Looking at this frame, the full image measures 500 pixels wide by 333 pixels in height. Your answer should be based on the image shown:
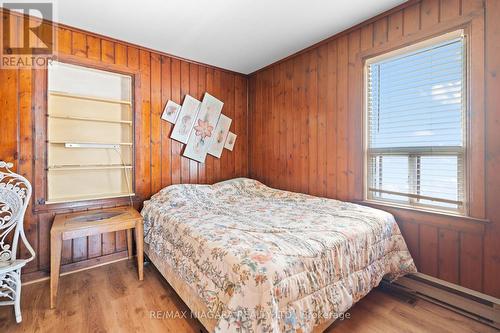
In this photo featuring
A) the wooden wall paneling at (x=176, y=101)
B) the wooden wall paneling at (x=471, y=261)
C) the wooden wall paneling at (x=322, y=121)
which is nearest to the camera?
the wooden wall paneling at (x=471, y=261)

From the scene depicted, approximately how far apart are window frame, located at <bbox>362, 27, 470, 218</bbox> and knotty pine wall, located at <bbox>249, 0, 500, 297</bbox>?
43mm

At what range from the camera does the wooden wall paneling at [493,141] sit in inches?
64.8

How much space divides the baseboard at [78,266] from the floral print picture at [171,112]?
5.34ft

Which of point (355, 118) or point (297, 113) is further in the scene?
point (297, 113)

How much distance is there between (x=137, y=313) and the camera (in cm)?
180

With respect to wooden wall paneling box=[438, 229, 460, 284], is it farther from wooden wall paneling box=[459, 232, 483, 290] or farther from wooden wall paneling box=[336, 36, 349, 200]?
wooden wall paneling box=[336, 36, 349, 200]

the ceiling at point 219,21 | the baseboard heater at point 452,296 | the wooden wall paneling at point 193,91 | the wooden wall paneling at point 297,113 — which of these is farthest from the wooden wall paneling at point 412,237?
the wooden wall paneling at point 193,91

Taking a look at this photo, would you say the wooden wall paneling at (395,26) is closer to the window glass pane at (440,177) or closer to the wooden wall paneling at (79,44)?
the window glass pane at (440,177)

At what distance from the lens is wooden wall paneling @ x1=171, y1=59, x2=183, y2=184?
10.1 ft

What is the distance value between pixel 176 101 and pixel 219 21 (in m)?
1.17

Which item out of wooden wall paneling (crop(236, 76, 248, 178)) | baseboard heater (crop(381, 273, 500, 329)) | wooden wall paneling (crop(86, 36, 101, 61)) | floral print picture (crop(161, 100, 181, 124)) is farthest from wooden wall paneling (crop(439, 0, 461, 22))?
wooden wall paneling (crop(86, 36, 101, 61))

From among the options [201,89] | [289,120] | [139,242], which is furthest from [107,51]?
[289,120]

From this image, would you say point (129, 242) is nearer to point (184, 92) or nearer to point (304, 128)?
point (184, 92)

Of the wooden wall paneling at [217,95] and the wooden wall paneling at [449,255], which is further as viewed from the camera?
the wooden wall paneling at [217,95]
